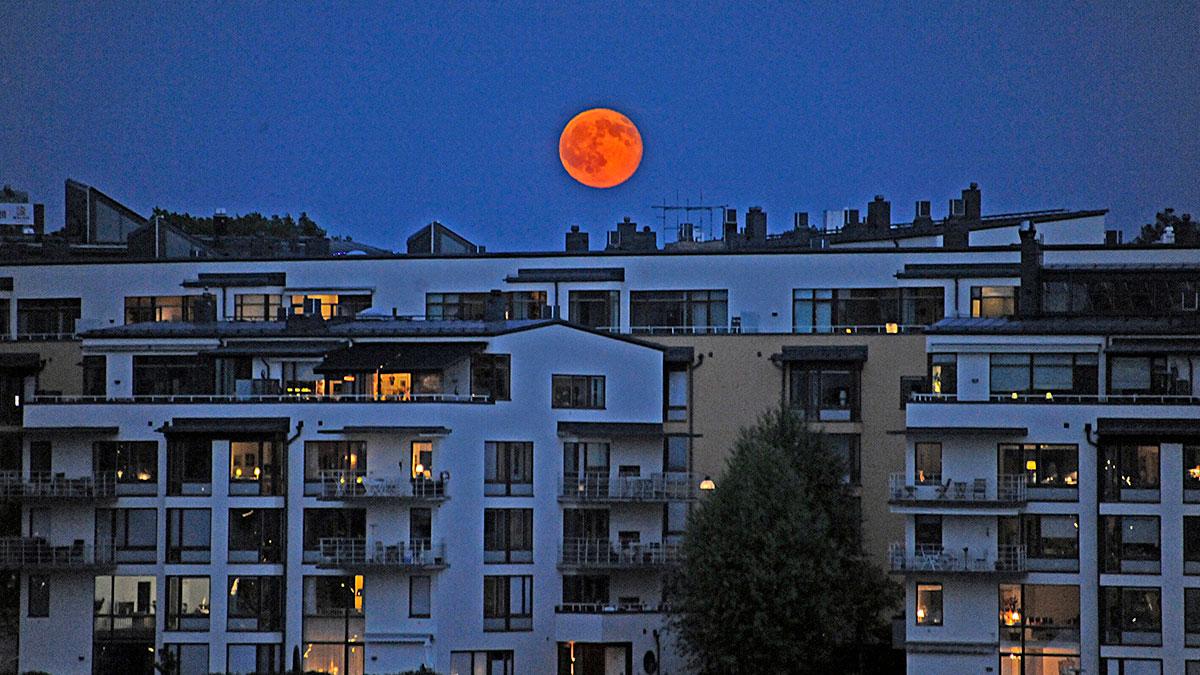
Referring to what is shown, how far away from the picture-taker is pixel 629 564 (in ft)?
243

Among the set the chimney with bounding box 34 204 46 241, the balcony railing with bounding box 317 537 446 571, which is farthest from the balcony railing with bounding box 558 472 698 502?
the chimney with bounding box 34 204 46 241

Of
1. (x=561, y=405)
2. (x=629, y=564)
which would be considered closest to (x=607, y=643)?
(x=629, y=564)

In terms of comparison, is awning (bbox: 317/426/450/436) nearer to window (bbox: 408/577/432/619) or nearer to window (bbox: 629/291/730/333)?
window (bbox: 408/577/432/619)

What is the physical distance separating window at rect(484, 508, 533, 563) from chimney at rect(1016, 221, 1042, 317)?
19271 millimetres

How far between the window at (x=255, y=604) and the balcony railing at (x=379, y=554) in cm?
196

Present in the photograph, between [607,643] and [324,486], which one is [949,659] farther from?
[324,486]

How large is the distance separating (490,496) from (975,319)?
Result: 18.5 m

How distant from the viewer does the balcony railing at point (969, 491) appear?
66.2m

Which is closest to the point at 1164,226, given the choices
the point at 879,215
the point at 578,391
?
the point at 879,215

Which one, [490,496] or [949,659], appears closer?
[949,659]

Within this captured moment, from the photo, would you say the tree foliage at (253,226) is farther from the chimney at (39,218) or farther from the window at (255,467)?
the window at (255,467)

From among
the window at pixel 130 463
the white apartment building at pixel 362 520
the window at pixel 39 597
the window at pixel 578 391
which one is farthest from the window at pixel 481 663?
the window at pixel 39 597

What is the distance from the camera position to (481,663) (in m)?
71.6

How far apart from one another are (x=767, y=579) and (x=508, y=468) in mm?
12096
